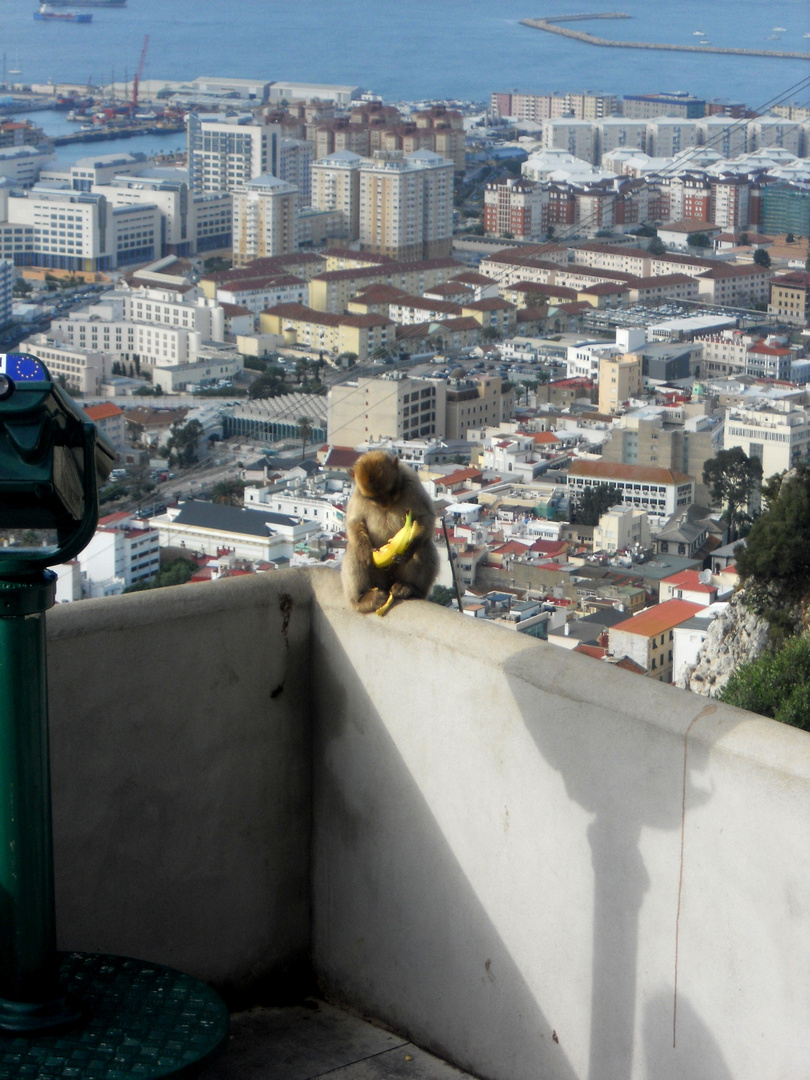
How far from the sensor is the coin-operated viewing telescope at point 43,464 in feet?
2.46

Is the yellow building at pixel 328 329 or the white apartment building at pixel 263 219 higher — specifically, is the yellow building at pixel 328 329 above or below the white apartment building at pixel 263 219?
below

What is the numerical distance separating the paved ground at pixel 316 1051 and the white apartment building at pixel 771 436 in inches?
537

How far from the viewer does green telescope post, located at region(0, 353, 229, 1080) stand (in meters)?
0.75

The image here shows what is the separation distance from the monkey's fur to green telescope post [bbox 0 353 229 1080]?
0.99 ft

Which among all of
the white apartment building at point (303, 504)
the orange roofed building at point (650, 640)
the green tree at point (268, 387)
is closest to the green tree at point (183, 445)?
the white apartment building at point (303, 504)

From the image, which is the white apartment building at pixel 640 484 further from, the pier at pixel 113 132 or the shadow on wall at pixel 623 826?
the pier at pixel 113 132

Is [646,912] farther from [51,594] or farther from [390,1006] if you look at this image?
[51,594]

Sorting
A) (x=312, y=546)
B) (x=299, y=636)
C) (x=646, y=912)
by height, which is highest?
(x=299, y=636)

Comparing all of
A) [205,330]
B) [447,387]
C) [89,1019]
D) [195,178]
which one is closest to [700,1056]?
[89,1019]

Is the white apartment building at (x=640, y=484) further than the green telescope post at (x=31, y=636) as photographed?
Yes

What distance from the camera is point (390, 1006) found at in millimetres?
1074

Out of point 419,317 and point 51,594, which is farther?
point 419,317

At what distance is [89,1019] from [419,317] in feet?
74.1

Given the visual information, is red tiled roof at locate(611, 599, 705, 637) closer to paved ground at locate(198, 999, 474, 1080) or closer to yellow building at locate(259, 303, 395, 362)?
paved ground at locate(198, 999, 474, 1080)
